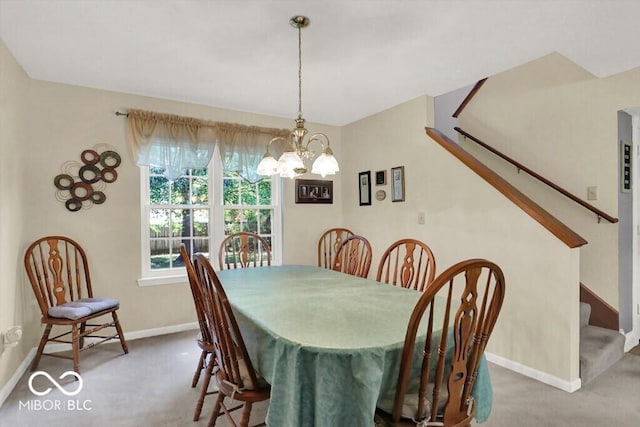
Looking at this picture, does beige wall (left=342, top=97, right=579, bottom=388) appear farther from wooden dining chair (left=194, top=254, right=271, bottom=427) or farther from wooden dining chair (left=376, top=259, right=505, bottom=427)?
wooden dining chair (left=194, top=254, right=271, bottom=427)

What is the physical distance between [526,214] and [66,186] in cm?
374

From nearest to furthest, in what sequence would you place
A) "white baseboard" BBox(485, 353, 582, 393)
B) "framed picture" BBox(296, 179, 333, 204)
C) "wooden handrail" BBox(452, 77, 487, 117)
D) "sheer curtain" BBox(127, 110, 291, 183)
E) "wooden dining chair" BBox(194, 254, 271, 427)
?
"wooden dining chair" BBox(194, 254, 271, 427) → "white baseboard" BBox(485, 353, 582, 393) → "sheer curtain" BBox(127, 110, 291, 183) → "wooden handrail" BBox(452, 77, 487, 117) → "framed picture" BBox(296, 179, 333, 204)

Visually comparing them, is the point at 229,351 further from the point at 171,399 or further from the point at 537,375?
the point at 537,375

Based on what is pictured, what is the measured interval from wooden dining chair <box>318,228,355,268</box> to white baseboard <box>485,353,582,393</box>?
1958 millimetres

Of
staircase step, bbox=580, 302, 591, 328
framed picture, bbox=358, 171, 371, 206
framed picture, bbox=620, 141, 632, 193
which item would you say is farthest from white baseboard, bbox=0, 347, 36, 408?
framed picture, bbox=620, 141, 632, 193

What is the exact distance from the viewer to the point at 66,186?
3012 millimetres

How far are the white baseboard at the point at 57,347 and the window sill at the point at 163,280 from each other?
43 cm

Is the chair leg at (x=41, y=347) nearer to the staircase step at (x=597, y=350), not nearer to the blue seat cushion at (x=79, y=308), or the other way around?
the blue seat cushion at (x=79, y=308)

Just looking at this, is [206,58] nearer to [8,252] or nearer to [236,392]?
[8,252]

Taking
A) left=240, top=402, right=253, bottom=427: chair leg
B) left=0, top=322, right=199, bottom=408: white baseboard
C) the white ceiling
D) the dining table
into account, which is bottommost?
left=0, top=322, right=199, bottom=408: white baseboard

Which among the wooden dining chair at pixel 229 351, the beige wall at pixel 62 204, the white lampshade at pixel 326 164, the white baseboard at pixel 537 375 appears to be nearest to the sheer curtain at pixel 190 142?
the beige wall at pixel 62 204

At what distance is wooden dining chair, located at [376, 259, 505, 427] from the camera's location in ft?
3.86

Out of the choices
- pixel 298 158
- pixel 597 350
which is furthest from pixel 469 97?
pixel 298 158

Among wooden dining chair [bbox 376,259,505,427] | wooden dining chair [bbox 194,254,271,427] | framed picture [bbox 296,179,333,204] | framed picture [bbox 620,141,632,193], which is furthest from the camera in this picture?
framed picture [bbox 296,179,333,204]
